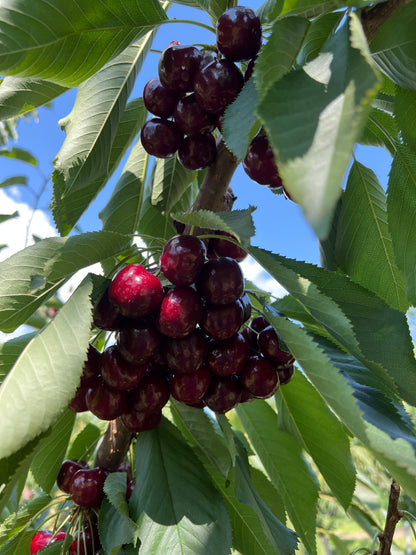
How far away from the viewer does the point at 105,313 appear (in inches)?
29.6

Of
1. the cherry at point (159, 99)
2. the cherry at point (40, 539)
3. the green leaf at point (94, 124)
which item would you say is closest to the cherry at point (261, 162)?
the cherry at point (159, 99)

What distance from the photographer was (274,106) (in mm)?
432

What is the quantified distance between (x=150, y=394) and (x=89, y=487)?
24 cm

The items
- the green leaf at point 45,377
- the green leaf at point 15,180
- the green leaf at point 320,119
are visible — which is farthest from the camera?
the green leaf at point 15,180

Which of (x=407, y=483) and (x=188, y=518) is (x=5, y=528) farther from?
(x=407, y=483)

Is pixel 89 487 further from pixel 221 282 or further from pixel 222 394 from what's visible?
pixel 221 282

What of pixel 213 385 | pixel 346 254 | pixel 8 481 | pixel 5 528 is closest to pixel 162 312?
pixel 213 385

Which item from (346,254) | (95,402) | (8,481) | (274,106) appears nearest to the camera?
(274,106)

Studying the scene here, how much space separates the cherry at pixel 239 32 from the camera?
0.74m

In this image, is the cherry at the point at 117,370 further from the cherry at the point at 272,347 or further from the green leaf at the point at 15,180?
the green leaf at the point at 15,180

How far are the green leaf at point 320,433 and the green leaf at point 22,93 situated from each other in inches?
27.9

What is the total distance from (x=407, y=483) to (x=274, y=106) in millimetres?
399

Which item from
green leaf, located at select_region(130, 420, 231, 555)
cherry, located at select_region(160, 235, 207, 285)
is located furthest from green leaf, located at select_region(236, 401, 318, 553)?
cherry, located at select_region(160, 235, 207, 285)

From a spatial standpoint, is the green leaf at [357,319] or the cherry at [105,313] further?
the cherry at [105,313]
